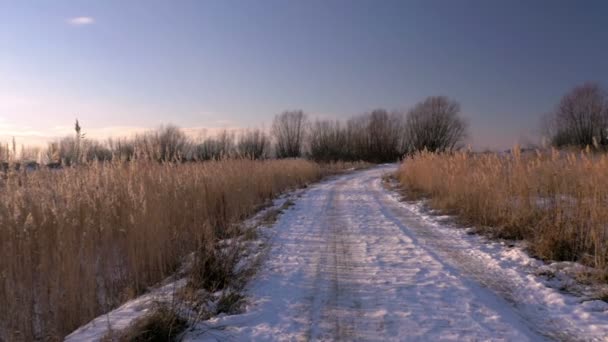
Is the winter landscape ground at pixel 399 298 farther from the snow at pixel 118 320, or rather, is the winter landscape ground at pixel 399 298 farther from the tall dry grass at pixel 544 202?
the tall dry grass at pixel 544 202

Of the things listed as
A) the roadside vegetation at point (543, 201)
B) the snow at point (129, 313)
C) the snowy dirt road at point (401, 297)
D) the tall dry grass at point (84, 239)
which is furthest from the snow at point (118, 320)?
the roadside vegetation at point (543, 201)

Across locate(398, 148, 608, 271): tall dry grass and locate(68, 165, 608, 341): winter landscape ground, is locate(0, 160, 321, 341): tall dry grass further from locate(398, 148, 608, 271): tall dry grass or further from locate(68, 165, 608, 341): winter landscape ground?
locate(398, 148, 608, 271): tall dry grass

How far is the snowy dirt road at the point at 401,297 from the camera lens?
3422mm

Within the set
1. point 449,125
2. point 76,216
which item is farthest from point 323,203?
point 449,125

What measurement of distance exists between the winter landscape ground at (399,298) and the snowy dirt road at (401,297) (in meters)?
0.01

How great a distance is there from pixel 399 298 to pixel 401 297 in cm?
4

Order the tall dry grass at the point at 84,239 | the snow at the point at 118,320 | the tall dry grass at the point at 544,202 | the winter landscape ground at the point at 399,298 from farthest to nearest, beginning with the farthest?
1. the tall dry grass at the point at 544,202
2. the tall dry grass at the point at 84,239
3. the winter landscape ground at the point at 399,298
4. the snow at the point at 118,320

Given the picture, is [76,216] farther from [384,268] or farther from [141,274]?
[384,268]

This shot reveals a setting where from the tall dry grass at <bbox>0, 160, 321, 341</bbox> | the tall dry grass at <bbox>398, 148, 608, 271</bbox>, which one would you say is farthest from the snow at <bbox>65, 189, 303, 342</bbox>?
the tall dry grass at <bbox>398, 148, 608, 271</bbox>

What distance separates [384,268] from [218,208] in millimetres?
5419

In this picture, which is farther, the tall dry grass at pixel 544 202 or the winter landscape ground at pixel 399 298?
the tall dry grass at pixel 544 202

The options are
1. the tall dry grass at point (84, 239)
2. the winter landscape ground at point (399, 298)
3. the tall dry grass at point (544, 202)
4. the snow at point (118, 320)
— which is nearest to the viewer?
the snow at point (118, 320)

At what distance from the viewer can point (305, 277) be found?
500 cm

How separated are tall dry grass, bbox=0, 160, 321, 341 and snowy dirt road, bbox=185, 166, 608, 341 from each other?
1493 millimetres
